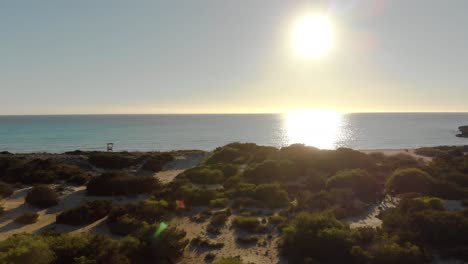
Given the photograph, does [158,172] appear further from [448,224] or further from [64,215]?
[448,224]

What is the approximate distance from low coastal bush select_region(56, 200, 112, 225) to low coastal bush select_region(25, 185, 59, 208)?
3.49 meters

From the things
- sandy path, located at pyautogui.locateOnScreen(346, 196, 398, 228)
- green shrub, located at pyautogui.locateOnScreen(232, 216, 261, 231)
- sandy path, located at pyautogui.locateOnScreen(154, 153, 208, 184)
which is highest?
sandy path, located at pyautogui.locateOnScreen(346, 196, 398, 228)

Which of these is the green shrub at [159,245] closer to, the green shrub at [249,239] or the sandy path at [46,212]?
the green shrub at [249,239]

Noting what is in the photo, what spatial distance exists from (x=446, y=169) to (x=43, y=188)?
29049mm

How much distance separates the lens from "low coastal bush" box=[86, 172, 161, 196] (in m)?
22.4

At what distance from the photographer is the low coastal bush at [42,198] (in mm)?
19812

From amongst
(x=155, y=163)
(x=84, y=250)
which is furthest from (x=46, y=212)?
(x=155, y=163)

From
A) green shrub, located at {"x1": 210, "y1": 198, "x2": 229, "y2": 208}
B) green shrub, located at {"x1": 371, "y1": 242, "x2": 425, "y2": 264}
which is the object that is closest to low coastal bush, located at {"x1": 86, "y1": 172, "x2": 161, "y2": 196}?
green shrub, located at {"x1": 210, "y1": 198, "x2": 229, "y2": 208}

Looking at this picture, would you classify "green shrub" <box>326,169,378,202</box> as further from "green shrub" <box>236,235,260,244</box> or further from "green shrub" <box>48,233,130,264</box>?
"green shrub" <box>48,233,130,264</box>

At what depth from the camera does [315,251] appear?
1250 centimetres

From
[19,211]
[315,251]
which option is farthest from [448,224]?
[19,211]

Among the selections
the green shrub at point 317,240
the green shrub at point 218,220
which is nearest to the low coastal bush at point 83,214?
the green shrub at point 218,220

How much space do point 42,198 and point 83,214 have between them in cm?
499

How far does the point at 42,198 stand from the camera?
20016 millimetres
